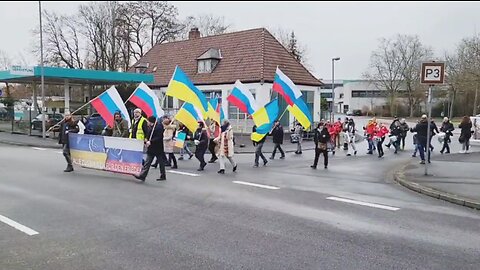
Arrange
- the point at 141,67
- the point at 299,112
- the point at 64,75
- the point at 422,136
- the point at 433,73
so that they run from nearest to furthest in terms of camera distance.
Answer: the point at 433,73
the point at 422,136
the point at 299,112
the point at 64,75
the point at 141,67

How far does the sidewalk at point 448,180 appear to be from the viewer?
929 cm

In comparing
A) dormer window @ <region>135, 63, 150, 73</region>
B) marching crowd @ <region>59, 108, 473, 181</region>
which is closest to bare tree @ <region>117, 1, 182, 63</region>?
dormer window @ <region>135, 63, 150, 73</region>

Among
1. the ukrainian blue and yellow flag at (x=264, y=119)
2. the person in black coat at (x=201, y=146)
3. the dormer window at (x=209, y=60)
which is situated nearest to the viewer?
the person in black coat at (x=201, y=146)

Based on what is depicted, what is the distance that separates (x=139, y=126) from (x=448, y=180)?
27.2ft

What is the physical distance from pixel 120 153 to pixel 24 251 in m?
6.49

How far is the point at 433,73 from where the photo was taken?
1152cm

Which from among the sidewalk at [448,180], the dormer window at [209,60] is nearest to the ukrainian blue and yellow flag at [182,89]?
the sidewalk at [448,180]

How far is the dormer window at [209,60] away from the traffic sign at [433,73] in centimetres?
2534

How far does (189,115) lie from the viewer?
1474 centimetres

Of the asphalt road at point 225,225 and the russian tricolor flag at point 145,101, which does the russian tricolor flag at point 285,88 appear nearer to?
the russian tricolor flag at point 145,101

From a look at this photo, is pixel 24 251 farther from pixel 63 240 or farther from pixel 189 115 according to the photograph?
pixel 189 115

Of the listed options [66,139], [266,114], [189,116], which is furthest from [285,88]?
[66,139]

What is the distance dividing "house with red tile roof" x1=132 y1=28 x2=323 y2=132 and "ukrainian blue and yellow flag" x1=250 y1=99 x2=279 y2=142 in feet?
45.9

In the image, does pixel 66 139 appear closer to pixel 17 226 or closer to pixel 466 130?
pixel 17 226
